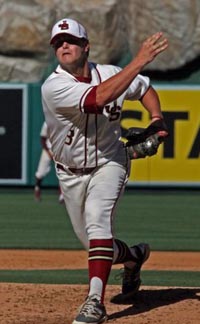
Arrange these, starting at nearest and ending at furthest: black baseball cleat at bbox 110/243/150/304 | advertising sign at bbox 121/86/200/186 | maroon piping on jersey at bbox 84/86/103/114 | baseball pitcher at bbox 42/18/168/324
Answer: maroon piping on jersey at bbox 84/86/103/114 < baseball pitcher at bbox 42/18/168/324 < black baseball cleat at bbox 110/243/150/304 < advertising sign at bbox 121/86/200/186

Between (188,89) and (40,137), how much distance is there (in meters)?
2.50

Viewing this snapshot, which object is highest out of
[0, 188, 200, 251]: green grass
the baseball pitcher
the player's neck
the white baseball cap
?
the white baseball cap

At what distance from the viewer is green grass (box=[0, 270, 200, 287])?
309 inches

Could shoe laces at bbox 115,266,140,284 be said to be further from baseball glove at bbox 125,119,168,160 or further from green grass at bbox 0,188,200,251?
green grass at bbox 0,188,200,251

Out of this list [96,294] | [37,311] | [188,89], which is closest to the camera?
Answer: [96,294]

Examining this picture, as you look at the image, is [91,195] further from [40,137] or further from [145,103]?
[40,137]

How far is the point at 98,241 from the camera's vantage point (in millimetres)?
5926

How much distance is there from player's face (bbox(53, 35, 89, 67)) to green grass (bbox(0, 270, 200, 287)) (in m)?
2.28

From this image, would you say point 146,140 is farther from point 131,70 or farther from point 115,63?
point 115,63

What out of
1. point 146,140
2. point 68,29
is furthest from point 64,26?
point 146,140

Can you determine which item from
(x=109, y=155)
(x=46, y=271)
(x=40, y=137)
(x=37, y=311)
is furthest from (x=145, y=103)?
(x=40, y=137)

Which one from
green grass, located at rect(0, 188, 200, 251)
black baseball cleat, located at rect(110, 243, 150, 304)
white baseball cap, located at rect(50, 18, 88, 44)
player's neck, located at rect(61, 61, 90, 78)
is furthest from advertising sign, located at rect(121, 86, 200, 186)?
white baseball cap, located at rect(50, 18, 88, 44)

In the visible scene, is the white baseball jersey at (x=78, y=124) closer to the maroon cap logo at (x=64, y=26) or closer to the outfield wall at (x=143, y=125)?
the maroon cap logo at (x=64, y=26)

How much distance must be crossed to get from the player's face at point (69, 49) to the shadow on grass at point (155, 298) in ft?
5.00
